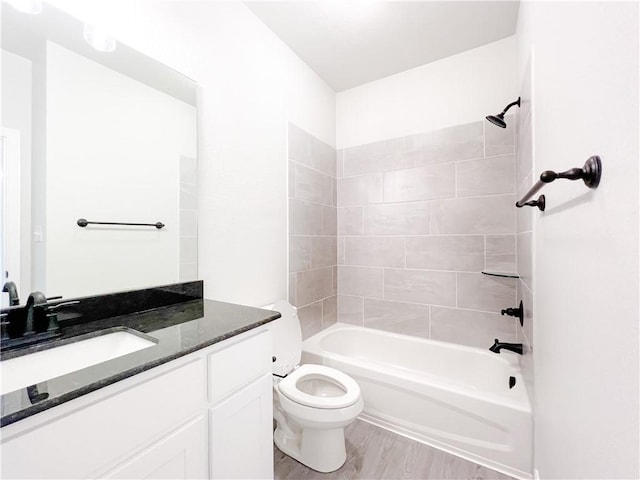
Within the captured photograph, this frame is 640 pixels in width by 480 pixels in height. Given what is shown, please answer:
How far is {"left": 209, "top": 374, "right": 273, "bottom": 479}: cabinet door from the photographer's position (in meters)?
→ 0.91

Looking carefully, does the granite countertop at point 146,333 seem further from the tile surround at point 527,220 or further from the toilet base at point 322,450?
the tile surround at point 527,220

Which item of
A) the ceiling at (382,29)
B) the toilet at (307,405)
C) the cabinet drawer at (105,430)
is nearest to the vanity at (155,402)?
the cabinet drawer at (105,430)

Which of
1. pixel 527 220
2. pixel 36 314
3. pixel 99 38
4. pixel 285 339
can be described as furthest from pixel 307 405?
pixel 99 38

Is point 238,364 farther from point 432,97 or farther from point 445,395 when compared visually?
point 432,97

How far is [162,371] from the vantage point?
0.77 meters

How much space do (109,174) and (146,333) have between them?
662 millimetres

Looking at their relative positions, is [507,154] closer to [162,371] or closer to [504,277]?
[504,277]

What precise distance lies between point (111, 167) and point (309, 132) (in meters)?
1.50

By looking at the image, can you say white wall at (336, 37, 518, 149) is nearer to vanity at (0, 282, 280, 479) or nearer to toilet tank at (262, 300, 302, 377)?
toilet tank at (262, 300, 302, 377)

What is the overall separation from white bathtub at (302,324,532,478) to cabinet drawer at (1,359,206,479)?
4.30 ft

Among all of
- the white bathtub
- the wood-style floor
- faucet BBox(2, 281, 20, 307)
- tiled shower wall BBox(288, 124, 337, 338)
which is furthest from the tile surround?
faucet BBox(2, 281, 20, 307)

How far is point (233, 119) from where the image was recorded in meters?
1.65

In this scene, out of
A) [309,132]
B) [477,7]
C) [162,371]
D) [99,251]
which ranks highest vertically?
[477,7]

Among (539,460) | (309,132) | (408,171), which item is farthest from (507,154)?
(539,460)
